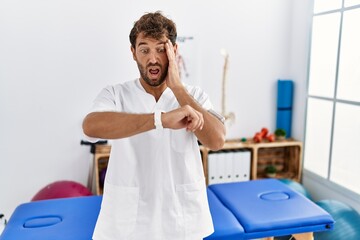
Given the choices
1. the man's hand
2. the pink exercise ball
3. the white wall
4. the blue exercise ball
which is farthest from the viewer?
the white wall

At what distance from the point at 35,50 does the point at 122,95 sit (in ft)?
5.48

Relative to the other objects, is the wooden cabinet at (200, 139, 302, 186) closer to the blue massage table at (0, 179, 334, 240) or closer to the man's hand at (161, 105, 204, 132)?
the blue massage table at (0, 179, 334, 240)

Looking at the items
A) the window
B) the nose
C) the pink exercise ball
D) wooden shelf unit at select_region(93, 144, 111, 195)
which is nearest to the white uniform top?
the nose

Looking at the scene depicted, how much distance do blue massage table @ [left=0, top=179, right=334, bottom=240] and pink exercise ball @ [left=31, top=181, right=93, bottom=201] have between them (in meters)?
0.55

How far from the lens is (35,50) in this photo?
2627mm

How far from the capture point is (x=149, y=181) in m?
1.27

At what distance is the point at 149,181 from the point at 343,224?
156 cm

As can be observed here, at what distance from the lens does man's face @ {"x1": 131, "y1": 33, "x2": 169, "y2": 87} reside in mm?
1231

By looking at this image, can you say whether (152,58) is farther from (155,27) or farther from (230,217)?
(230,217)

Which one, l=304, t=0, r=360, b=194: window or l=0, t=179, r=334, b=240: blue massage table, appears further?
A: l=304, t=0, r=360, b=194: window

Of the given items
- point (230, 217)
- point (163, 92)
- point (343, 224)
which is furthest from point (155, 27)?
point (343, 224)

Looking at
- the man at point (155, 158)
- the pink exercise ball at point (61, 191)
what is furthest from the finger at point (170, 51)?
the pink exercise ball at point (61, 191)

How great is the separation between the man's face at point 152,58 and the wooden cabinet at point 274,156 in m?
1.66

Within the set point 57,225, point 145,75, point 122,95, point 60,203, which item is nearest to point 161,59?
point 145,75
